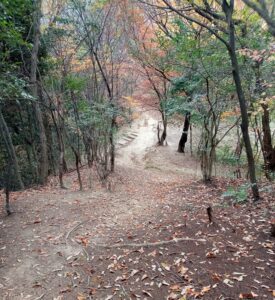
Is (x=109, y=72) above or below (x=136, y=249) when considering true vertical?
above

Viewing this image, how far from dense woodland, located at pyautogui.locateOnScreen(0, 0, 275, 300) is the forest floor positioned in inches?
0.8

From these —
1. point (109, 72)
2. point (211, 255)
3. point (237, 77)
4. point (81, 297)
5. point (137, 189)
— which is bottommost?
point (81, 297)

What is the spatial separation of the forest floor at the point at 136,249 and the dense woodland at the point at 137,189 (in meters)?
0.02

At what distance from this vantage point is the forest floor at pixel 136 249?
129 inches

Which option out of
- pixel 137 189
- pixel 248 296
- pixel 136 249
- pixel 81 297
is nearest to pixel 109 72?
pixel 137 189

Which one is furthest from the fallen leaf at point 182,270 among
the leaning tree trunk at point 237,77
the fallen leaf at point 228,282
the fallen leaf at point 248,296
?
the leaning tree trunk at point 237,77

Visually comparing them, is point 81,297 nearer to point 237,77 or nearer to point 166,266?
point 166,266

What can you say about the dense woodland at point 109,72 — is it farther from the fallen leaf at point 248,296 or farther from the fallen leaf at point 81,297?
the fallen leaf at point 81,297

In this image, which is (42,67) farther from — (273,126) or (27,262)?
(273,126)

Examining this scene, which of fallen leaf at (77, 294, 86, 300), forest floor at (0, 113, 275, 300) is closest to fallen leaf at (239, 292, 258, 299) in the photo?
forest floor at (0, 113, 275, 300)

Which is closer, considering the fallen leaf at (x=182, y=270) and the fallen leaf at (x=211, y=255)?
the fallen leaf at (x=182, y=270)

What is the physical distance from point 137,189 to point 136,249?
16.0 feet

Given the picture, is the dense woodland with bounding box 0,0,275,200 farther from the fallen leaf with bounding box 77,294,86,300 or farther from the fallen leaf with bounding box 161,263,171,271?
the fallen leaf with bounding box 77,294,86,300

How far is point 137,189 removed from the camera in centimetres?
909
